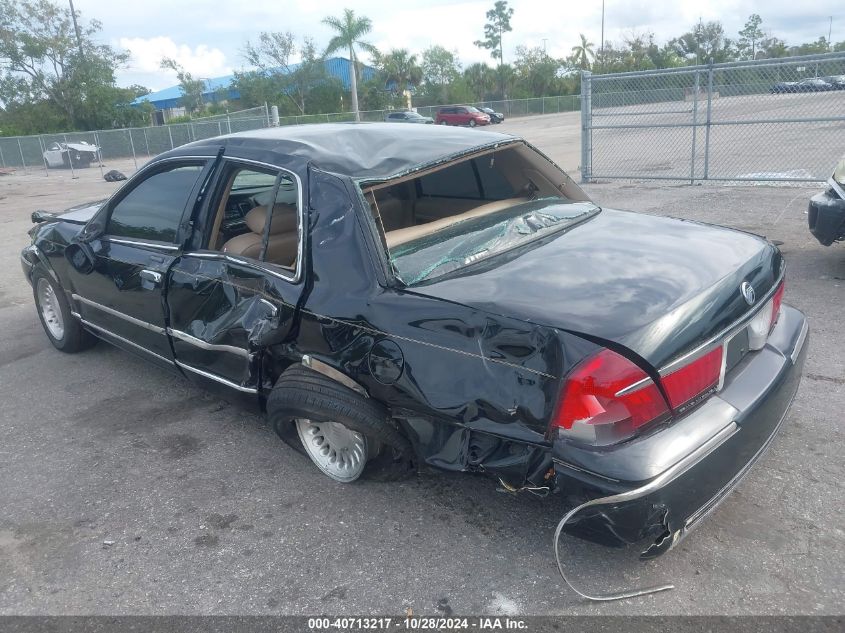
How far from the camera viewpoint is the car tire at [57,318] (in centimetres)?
499

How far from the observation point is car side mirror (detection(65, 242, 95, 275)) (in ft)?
14.4

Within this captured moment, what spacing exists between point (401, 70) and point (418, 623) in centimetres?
5893

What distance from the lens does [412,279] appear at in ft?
9.04

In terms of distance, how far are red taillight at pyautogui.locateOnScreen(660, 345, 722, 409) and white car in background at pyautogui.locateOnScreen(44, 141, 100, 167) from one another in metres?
27.1

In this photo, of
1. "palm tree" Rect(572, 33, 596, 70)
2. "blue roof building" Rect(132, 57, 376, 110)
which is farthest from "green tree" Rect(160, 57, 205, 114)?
"palm tree" Rect(572, 33, 596, 70)

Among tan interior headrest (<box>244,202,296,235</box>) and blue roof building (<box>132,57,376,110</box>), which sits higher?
blue roof building (<box>132,57,376,110</box>)

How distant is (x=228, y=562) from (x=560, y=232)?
206 cm

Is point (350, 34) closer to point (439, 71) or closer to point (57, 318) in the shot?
point (439, 71)

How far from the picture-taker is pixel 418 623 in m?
2.42

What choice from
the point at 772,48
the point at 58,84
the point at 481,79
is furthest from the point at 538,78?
the point at 58,84

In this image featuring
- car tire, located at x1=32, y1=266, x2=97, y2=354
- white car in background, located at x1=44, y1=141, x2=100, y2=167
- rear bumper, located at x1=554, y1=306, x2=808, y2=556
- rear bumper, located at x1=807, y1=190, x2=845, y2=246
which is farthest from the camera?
white car in background, located at x1=44, y1=141, x2=100, y2=167

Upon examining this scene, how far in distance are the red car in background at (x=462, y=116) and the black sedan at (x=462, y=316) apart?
119 feet

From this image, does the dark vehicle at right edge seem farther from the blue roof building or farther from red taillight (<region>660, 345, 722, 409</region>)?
the blue roof building

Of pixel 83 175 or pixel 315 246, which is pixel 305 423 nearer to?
pixel 315 246
